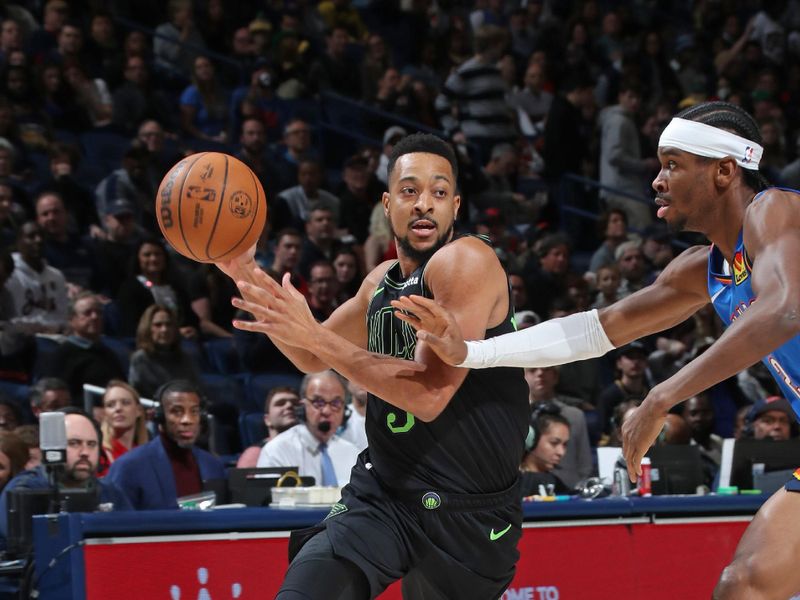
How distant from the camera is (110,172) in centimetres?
1250

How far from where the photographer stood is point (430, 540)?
433 cm

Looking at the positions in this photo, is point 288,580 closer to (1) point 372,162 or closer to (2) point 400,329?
(2) point 400,329

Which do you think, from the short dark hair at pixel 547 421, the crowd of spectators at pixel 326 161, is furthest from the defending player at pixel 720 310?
the crowd of spectators at pixel 326 161

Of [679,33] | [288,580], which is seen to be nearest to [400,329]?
[288,580]

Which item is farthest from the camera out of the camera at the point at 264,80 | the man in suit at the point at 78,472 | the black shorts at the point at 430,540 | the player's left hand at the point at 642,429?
the camera at the point at 264,80

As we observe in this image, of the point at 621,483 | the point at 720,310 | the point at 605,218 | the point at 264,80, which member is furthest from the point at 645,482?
the point at 264,80

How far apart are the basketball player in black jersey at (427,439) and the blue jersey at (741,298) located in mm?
719

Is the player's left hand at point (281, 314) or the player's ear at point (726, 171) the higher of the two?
the player's ear at point (726, 171)

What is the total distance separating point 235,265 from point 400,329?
62 cm

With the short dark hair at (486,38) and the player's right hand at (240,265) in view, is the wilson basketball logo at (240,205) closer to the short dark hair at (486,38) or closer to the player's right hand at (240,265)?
the player's right hand at (240,265)

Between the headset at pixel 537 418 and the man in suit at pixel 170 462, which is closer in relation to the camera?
the man in suit at pixel 170 462

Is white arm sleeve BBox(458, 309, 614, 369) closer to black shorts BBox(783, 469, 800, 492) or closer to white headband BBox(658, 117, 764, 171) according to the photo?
white headband BBox(658, 117, 764, 171)

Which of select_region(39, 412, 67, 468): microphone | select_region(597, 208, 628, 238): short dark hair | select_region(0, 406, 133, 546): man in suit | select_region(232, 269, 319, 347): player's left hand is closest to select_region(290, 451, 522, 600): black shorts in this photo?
select_region(232, 269, 319, 347): player's left hand

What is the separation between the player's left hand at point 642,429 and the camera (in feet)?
13.2
